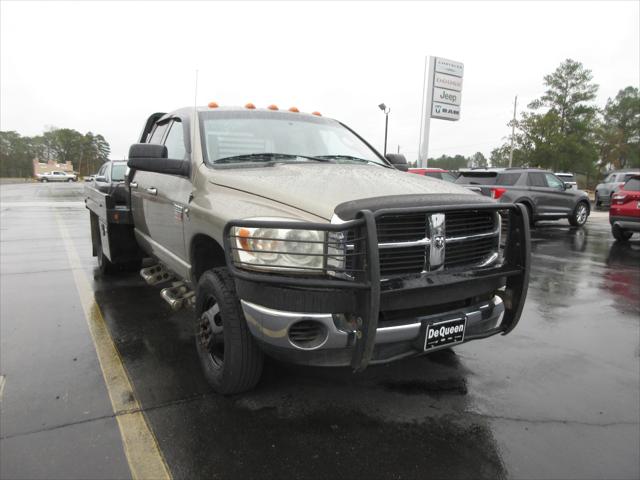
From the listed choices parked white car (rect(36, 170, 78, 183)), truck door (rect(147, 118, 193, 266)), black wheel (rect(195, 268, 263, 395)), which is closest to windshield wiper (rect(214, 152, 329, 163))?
truck door (rect(147, 118, 193, 266))

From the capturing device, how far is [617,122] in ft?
216

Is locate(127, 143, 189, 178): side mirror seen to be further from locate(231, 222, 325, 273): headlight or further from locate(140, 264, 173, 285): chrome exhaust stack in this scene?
locate(140, 264, 173, 285): chrome exhaust stack

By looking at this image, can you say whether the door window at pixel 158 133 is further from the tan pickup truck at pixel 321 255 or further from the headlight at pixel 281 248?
the headlight at pixel 281 248

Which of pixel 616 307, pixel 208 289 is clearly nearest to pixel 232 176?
pixel 208 289

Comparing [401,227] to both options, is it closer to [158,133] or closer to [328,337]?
[328,337]

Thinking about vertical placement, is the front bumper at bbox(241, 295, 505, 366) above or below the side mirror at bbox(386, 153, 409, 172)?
below

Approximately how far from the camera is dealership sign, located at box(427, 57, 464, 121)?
20547mm

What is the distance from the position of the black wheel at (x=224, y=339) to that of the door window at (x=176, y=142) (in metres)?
1.36

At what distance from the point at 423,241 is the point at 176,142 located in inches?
104

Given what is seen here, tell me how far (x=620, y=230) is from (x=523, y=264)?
993 cm

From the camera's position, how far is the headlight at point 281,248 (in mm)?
2326

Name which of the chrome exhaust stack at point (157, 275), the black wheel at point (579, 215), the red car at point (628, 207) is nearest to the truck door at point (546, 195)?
the black wheel at point (579, 215)

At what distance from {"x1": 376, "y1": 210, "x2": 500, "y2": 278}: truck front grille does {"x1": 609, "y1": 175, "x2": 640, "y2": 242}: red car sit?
29.3ft

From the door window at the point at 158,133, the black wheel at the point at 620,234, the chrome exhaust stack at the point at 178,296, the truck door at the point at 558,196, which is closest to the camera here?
the chrome exhaust stack at the point at 178,296
